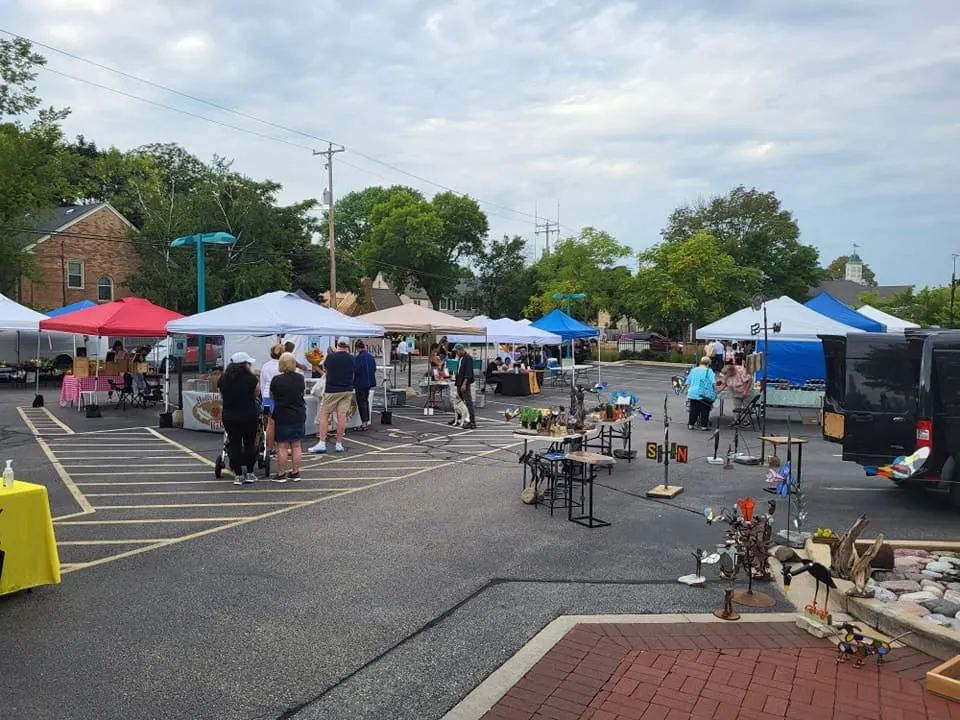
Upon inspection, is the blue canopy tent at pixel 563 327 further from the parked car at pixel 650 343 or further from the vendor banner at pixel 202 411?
the parked car at pixel 650 343

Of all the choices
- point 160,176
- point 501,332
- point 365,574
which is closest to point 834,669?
point 365,574

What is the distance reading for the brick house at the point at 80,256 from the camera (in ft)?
117

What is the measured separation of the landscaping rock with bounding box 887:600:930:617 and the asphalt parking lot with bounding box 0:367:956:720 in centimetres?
114

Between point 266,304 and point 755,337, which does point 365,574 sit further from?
point 755,337

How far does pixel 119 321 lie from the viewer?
51.7 feet

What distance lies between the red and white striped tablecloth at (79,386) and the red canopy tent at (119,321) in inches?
59.2

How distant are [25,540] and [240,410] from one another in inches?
146

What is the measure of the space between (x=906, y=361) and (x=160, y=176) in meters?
46.3

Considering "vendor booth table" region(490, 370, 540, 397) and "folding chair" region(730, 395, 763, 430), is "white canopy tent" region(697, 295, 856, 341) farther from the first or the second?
"vendor booth table" region(490, 370, 540, 397)

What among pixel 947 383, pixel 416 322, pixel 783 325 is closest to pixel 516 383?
pixel 416 322

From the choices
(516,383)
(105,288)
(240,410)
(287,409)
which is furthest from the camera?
(105,288)

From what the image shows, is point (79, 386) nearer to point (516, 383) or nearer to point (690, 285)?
point (516, 383)

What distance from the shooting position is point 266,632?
4.75m

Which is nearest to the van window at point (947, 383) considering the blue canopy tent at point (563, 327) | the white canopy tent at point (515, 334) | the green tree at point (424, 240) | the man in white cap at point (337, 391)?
the man in white cap at point (337, 391)
